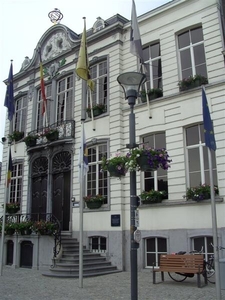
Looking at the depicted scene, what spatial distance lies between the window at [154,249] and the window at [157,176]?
1.89 metres

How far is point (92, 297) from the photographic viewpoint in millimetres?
8531

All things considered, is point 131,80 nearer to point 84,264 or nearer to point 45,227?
point 84,264

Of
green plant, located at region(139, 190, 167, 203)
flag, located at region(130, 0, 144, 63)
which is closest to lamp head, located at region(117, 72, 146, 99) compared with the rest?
flag, located at region(130, 0, 144, 63)

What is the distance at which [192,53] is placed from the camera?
45.8ft

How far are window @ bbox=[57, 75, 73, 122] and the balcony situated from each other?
0.65m

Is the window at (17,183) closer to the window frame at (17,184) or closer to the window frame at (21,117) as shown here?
the window frame at (17,184)

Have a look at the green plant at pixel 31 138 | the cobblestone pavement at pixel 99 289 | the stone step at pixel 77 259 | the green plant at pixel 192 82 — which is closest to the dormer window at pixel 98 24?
the green plant at pixel 192 82

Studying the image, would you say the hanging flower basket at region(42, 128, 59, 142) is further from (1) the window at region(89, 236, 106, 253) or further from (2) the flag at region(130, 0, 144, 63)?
(2) the flag at region(130, 0, 144, 63)

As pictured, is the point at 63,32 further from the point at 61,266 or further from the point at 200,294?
the point at 200,294

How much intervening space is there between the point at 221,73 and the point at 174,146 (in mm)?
3080

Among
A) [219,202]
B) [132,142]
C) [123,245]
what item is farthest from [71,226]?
[132,142]

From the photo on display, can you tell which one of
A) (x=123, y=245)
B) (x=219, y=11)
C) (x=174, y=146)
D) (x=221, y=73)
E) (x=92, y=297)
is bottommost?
(x=92, y=297)

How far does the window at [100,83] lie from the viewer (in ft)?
53.5

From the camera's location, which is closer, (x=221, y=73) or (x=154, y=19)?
(x=221, y=73)
